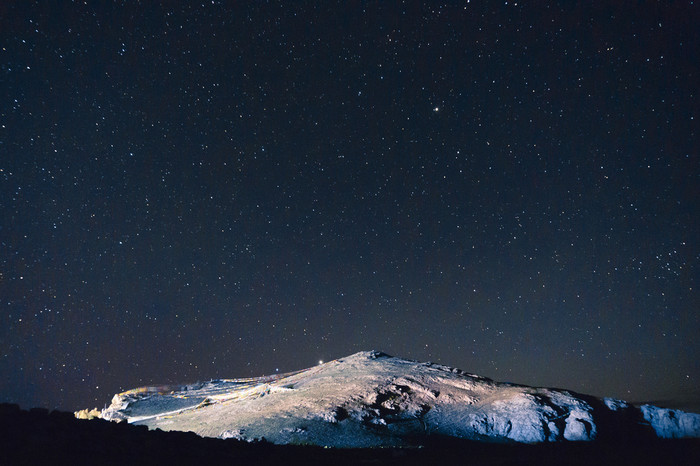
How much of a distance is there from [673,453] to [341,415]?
9915 mm

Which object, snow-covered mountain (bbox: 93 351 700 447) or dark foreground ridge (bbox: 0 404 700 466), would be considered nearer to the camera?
dark foreground ridge (bbox: 0 404 700 466)

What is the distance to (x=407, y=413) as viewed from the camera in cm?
1351

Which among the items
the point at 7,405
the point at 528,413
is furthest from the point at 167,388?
the point at 528,413

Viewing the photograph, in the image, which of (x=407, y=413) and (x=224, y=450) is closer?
(x=224, y=450)

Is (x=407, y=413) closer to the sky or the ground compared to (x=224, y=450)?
closer to the ground

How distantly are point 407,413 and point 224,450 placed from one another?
7913mm

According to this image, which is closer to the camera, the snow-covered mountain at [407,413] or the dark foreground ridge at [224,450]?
the dark foreground ridge at [224,450]

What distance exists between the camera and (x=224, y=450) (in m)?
7.72

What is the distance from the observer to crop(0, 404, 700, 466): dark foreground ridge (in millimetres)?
5645

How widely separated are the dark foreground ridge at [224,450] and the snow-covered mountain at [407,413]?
824 mm

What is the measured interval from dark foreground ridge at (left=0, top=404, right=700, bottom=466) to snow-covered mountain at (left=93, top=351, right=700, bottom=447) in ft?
2.70

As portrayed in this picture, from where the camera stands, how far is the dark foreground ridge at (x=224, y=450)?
5645 mm

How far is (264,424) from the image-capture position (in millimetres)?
12625

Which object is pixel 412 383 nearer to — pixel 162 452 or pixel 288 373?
pixel 288 373
